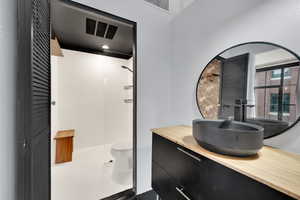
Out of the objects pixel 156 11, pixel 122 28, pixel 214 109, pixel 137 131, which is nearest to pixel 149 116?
pixel 137 131

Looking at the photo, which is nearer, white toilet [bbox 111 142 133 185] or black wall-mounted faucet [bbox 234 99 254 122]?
black wall-mounted faucet [bbox 234 99 254 122]

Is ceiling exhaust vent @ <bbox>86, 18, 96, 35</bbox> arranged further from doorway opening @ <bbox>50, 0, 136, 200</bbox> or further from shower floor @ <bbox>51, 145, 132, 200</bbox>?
shower floor @ <bbox>51, 145, 132, 200</bbox>

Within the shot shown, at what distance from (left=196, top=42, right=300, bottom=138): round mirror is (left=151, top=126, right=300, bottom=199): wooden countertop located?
8.8 inches

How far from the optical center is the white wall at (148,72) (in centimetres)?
147

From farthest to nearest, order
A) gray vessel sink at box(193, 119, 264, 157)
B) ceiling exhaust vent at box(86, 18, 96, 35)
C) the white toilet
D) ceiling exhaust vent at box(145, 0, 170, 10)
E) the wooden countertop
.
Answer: the white toilet → ceiling exhaust vent at box(86, 18, 96, 35) → ceiling exhaust vent at box(145, 0, 170, 10) → gray vessel sink at box(193, 119, 264, 157) → the wooden countertop

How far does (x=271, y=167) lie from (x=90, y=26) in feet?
8.45

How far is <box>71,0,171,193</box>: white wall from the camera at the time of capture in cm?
147

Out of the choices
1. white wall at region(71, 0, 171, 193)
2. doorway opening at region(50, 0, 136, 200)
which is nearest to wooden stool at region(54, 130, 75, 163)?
doorway opening at region(50, 0, 136, 200)

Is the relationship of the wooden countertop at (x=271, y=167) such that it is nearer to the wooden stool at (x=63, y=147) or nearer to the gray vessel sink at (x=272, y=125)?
the gray vessel sink at (x=272, y=125)

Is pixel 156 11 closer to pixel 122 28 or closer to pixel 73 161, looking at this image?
pixel 122 28

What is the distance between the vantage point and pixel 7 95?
56 cm

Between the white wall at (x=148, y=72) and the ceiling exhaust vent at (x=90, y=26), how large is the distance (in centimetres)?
78

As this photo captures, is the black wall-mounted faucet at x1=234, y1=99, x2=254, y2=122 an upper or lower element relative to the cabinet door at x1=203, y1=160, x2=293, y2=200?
upper

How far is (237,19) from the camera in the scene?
3.42 ft
